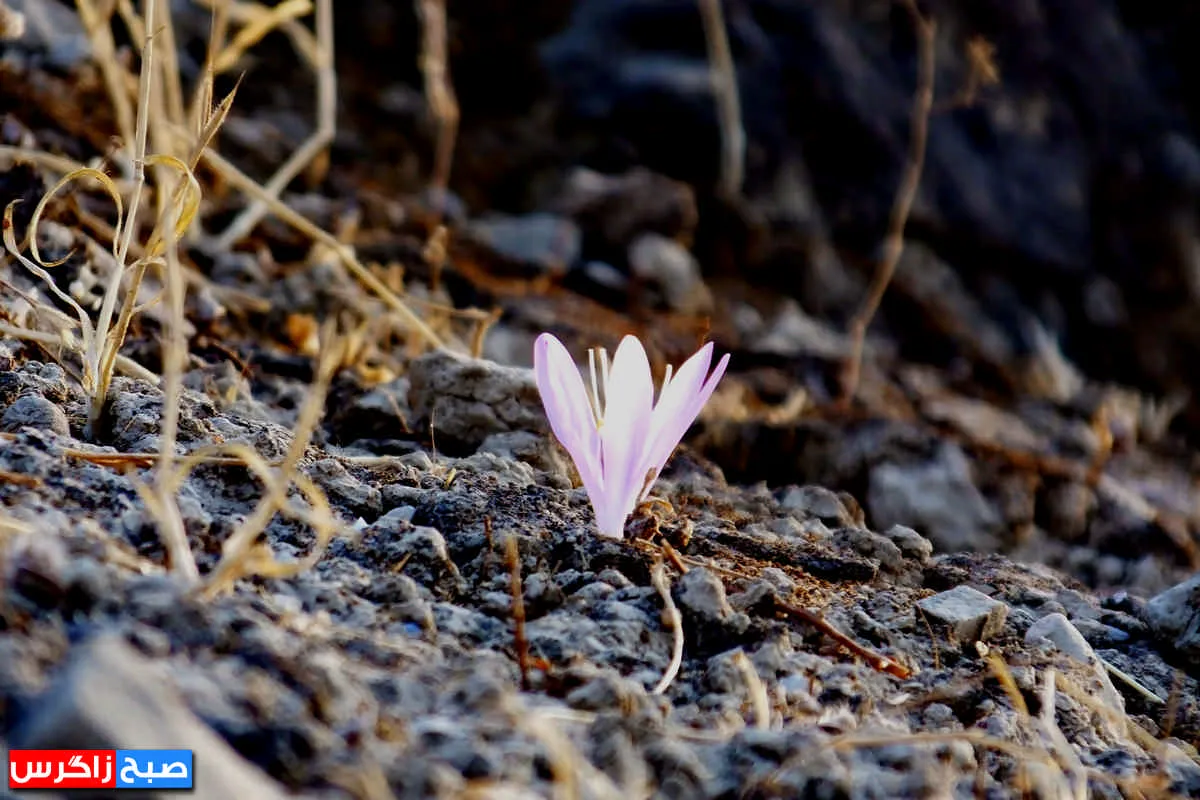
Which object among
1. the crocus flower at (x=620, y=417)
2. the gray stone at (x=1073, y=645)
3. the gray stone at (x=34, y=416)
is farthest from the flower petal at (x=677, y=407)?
the gray stone at (x=34, y=416)

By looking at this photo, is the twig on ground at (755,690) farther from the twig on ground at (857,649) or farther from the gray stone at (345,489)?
the gray stone at (345,489)

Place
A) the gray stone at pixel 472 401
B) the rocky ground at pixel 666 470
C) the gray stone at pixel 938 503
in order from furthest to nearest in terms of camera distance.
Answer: the gray stone at pixel 938 503 → the gray stone at pixel 472 401 → the rocky ground at pixel 666 470

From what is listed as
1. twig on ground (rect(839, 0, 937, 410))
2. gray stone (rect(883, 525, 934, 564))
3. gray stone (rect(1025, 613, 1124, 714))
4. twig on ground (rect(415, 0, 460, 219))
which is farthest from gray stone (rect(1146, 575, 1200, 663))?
twig on ground (rect(415, 0, 460, 219))

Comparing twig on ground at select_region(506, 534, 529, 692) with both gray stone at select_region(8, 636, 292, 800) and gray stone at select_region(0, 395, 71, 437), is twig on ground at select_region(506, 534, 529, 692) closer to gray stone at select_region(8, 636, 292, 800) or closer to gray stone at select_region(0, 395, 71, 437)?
gray stone at select_region(8, 636, 292, 800)

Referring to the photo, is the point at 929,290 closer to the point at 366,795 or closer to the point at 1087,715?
the point at 1087,715

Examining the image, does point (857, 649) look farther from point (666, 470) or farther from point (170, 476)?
point (666, 470)

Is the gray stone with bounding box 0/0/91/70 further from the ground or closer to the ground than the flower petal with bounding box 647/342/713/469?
further from the ground

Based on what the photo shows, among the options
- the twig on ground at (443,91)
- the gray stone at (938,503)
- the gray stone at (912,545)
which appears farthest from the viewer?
the twig on ground at (443,91)
